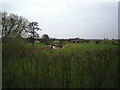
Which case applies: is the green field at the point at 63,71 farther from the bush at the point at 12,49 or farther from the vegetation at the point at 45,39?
the vegetation at the point at 45,39

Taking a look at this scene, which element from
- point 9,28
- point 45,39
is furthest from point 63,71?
point 9,28

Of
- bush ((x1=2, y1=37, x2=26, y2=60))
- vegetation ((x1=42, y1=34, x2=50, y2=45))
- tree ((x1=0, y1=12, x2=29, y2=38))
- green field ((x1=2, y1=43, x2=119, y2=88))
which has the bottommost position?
green field ((x1=2, y1=43, x2=119, y2=88))

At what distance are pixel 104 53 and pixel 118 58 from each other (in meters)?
0.39

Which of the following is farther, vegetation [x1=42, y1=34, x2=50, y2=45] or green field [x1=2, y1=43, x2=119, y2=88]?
vegetation [x1=42, y1=34, x2=50, y2=45]

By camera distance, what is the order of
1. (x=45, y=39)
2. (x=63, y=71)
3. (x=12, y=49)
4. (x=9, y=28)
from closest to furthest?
(x=63, y=71), (x=12, y=49), (x=45, y=39), (x=9, y=28)

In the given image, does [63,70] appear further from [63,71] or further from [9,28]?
[9,28]

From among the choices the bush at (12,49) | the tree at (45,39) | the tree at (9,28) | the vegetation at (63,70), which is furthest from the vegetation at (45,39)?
the tree at (9,28)

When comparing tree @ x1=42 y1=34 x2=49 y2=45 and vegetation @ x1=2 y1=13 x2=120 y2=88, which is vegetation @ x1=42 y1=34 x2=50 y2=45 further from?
vegetation @ x1=2 y1=13 x2=120 y2=88

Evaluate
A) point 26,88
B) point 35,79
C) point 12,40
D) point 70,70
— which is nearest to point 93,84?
point 70,70

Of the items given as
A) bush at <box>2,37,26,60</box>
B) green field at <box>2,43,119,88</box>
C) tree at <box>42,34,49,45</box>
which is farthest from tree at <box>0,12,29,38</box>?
green field at <box>2,43,119,88</box>

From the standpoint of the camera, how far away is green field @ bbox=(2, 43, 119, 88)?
225 centimetres

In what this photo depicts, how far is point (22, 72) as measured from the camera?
2.40 meters

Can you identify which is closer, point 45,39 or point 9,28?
point 45,39

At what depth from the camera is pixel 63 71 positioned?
232 centimetres
